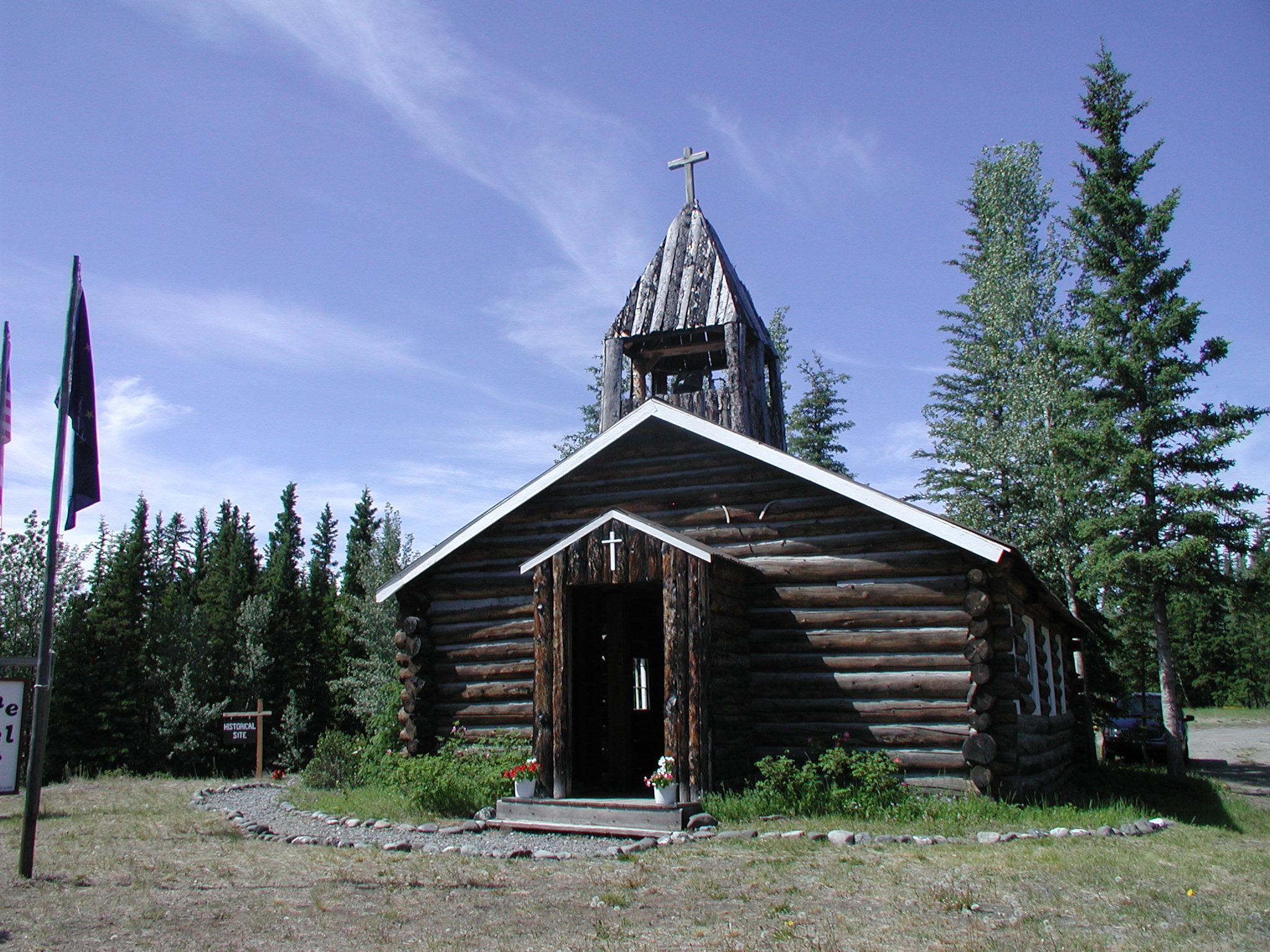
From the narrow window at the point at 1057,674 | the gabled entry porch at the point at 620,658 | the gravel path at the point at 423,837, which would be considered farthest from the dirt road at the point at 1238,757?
the gravel path at the point at 423,837

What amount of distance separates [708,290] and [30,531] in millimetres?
26631

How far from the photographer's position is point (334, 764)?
657 inches

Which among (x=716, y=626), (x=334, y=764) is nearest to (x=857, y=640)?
(x=716, y=626)

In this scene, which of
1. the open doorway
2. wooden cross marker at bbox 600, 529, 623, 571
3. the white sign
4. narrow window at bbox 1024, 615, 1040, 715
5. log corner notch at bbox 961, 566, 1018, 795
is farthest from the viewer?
narrow window at bbox 1024, 615, 1040, 715

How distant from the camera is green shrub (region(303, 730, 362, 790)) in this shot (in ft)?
54.3

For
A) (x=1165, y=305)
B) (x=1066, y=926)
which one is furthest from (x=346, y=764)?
(x=1165, y=305)

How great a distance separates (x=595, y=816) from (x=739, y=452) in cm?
591

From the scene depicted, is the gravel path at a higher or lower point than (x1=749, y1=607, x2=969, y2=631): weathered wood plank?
lower

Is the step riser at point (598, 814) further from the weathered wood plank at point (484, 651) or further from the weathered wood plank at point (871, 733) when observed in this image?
the weathered wood plank at point (484, 651)

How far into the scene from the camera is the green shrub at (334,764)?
54.3ft

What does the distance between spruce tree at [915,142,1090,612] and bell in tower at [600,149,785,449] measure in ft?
32.5

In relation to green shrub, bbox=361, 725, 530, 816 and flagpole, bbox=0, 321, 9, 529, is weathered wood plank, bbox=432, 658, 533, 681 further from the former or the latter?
flagpole, bbox=0, 321, 9, 529

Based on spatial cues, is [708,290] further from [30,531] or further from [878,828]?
[30,531]

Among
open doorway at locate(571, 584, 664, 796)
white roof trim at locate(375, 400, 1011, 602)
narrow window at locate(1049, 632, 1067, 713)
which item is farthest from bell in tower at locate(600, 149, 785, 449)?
narrow window at locate(1049, 632, 1067, 713)
